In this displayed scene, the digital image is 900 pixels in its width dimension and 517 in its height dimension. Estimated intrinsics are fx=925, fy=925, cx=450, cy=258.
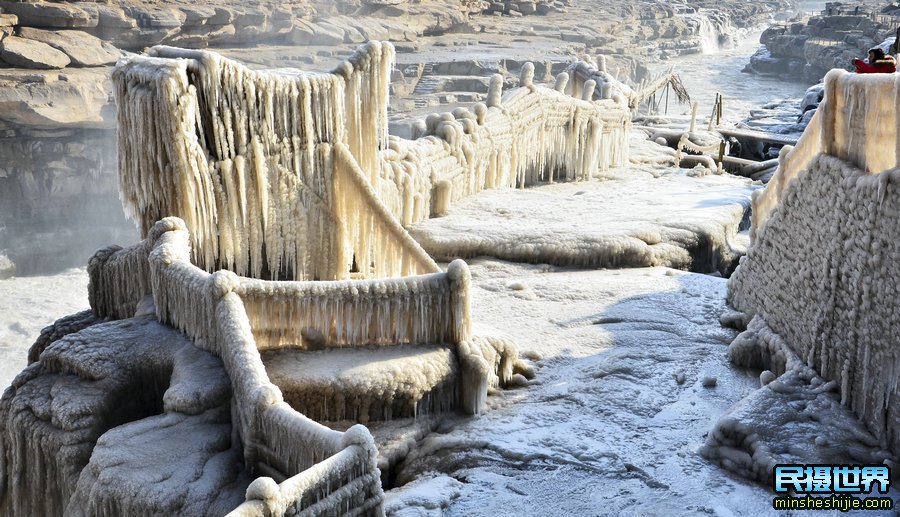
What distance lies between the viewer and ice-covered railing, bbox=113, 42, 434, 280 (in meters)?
10.3

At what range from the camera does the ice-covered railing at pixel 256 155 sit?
10289mm

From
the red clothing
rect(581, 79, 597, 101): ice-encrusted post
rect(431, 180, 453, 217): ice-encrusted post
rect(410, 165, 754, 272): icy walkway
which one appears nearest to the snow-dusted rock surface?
rect(410, 165, 754, 272): icy walkway

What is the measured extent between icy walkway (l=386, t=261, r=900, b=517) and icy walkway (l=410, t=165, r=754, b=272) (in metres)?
1.26

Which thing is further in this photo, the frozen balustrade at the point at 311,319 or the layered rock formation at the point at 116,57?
the layered rock formation at the point at 116,57

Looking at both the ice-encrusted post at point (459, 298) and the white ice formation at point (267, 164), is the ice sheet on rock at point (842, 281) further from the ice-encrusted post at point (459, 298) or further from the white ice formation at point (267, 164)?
the white ice formation at point (267, 164)

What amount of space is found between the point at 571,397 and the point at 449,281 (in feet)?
6.57

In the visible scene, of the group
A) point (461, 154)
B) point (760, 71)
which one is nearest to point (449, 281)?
point (461, 154)

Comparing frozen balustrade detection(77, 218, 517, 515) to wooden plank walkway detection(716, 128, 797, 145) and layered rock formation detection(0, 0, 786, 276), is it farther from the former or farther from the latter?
wooden plank walkway detection(716, 128, 797, 145)

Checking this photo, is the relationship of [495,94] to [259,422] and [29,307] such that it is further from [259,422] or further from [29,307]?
[29,307]

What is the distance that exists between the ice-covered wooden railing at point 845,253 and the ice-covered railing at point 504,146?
6.27m

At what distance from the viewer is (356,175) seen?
474 inches

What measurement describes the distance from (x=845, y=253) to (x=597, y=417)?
310 cm

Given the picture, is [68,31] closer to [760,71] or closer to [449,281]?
[449,281]

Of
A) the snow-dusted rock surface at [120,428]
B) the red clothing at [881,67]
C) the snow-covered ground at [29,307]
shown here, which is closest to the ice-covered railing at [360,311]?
the snow-dusted rock surface at [120,428]
